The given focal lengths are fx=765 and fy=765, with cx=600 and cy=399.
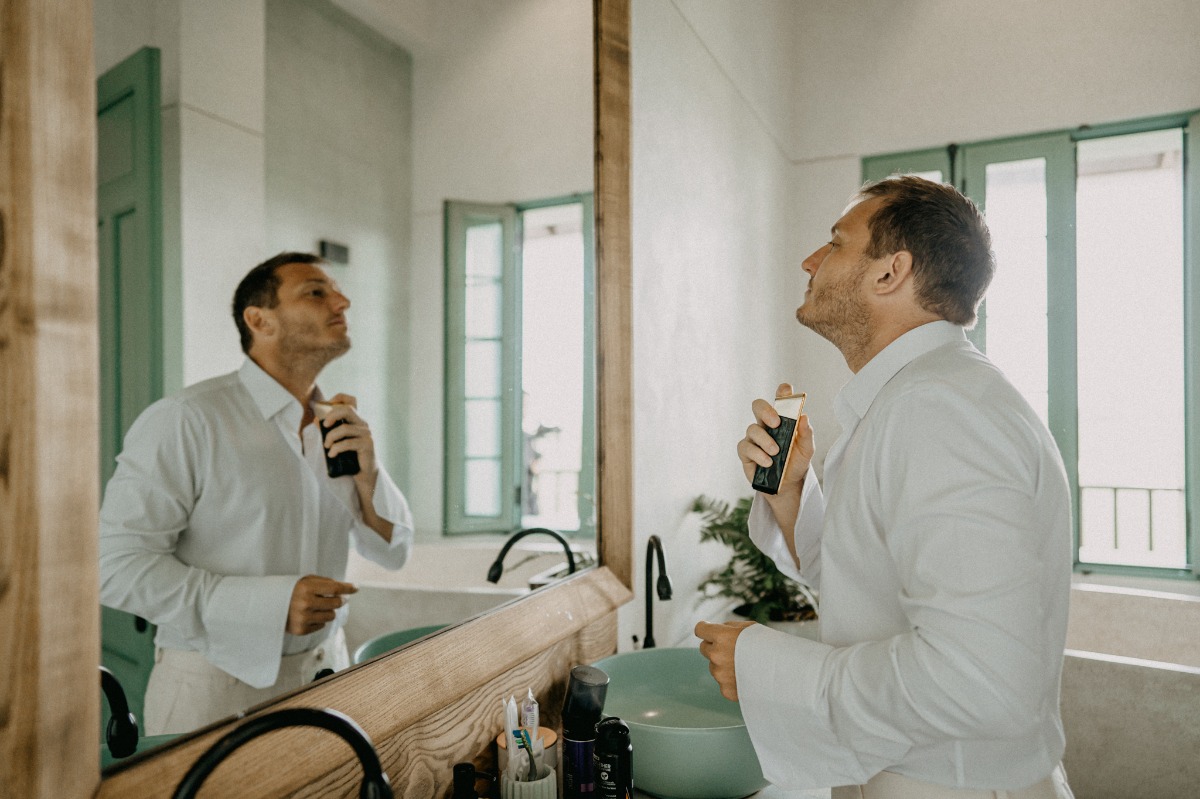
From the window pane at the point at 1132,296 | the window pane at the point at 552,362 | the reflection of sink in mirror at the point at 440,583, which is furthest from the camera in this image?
the window pane at the point at 1132,296

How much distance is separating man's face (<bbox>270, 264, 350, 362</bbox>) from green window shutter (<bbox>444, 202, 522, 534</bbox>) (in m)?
0.23

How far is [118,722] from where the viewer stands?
0.67 m

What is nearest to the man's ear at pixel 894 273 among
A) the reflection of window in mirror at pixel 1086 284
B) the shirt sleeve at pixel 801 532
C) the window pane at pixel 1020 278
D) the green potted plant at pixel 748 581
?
the shirt sleeve at pixel 801 532

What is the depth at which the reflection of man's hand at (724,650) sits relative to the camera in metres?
1.03

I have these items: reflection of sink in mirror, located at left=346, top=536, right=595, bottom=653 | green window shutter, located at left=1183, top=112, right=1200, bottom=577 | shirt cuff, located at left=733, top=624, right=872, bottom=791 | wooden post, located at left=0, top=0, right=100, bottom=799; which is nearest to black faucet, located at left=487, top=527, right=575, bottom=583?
reflection of sink in mirror, located at left=346, top=536, right=595, bottom=653

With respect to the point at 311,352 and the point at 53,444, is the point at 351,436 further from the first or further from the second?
the point at 53,444

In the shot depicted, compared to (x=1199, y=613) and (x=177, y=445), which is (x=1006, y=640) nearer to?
(x=177, y=445)

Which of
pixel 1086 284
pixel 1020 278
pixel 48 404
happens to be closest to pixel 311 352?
pixel 48 404

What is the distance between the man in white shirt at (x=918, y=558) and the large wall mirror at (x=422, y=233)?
17.8 inches

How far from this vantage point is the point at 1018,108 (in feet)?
10.9

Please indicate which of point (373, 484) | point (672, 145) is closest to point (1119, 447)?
point (672, 145)

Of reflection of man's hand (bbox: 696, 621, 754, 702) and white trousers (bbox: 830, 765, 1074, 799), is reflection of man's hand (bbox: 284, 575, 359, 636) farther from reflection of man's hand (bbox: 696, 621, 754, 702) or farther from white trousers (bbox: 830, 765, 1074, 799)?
white trousers (bbox: 830, 765, 1074, 799)

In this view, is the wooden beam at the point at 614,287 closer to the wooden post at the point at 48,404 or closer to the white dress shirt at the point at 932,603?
the white dress shirt at the point at 932,603

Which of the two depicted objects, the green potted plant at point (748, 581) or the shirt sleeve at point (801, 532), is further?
the green potted plant at point (748, 581)
